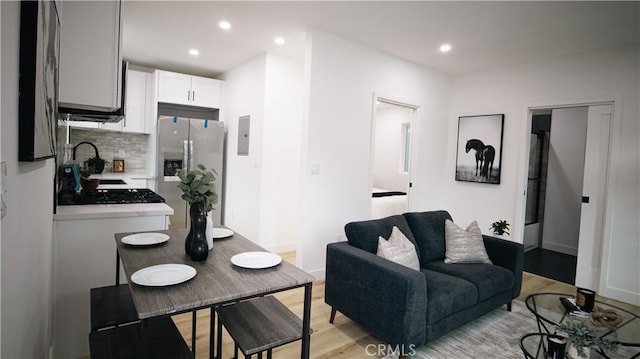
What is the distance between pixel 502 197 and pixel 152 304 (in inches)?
181

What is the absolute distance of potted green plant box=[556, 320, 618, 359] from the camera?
167 cm

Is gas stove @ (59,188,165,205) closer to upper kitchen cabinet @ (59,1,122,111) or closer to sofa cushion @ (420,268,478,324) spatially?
upper kitchen cabinet @ (59,1,122,111)

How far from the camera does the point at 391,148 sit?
7.54 meters

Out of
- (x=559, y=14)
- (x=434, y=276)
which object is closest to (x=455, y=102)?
(x=559, y=14)

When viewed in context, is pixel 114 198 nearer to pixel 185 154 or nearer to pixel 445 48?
pixel 185 154

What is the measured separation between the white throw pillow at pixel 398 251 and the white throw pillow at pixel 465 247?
25.3 inches

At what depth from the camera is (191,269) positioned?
4.58ft

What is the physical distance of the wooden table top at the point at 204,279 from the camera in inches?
44.8

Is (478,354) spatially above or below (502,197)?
below

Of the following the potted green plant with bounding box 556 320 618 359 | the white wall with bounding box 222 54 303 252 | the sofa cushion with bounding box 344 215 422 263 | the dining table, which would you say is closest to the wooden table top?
the dining table

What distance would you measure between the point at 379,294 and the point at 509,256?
1470mm

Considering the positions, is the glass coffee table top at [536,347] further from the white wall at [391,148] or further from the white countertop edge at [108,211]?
the white wall at [391,148]

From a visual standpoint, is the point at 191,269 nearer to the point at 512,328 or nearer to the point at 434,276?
the point at 434,276

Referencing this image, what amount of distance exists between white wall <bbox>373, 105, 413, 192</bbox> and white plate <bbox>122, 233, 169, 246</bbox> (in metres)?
5.95
